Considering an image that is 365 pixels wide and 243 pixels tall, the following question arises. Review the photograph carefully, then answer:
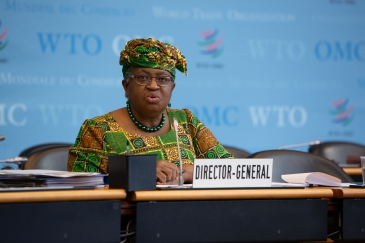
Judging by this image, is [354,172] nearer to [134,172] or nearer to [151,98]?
[151,98]

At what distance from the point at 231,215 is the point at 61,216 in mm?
525

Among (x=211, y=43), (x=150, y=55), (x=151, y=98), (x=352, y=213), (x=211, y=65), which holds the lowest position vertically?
(x=352, y=213)

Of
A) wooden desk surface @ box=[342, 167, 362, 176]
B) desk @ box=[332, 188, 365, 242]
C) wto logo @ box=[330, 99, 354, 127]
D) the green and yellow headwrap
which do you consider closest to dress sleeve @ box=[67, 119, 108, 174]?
the green and yellow headwrap

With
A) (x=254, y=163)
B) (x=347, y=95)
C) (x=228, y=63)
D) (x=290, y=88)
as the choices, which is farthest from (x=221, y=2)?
(x=254, y=163)

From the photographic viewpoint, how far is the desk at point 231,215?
2078 mm

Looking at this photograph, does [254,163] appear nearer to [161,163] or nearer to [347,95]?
[161,163]

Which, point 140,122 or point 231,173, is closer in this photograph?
point 231,173

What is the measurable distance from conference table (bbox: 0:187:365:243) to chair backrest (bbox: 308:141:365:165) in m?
2.66

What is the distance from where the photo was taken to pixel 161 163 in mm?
2615

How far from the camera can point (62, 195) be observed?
6.54ft

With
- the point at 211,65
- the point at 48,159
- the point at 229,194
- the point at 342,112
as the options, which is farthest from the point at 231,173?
the point at 342,112

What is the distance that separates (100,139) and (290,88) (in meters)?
3.17

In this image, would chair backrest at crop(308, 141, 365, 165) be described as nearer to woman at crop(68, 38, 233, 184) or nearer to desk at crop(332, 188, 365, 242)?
woman at crop(68, 38, 233, 184)

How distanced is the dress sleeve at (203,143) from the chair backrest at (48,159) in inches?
24.4
